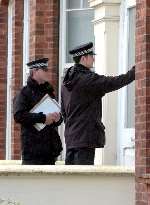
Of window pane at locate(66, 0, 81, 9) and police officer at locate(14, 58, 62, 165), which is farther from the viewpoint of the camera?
window pane at locate(66, 0, 81, 9)

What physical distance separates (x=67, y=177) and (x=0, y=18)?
24.7 feet

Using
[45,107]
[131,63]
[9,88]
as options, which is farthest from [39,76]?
[9,88]

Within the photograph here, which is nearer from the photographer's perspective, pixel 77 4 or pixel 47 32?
pixel 77 4

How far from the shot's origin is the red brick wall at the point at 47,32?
55.2 feet

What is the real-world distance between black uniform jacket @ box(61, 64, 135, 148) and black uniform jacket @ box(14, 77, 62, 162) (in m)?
0.36

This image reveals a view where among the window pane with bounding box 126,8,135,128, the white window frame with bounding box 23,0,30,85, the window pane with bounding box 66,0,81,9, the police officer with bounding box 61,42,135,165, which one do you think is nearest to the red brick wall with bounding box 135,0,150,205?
the police officer with bounding box 61,42,135,165

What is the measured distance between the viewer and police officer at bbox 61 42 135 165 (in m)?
12.9

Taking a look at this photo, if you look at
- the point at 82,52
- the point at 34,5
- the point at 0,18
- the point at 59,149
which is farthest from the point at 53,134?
the point at 0,18

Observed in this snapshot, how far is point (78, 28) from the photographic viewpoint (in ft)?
54.1

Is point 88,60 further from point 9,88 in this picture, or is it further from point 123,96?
point 9,88

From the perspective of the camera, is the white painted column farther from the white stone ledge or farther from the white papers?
the white stone ledge

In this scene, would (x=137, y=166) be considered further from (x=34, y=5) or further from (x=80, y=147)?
(x=34, y=5)

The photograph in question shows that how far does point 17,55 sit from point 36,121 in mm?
4978

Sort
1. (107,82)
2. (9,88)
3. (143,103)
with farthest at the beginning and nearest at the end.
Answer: (9,88)
(107,82)
(143,103)
